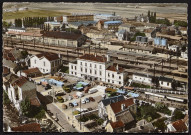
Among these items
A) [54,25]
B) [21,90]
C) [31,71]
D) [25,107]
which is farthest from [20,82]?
[54,25]

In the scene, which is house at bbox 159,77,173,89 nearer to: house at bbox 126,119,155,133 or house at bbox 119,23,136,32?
house at bbox 126,119,155,133

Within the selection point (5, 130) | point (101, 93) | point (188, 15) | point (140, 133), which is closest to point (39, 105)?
point (5, 130)

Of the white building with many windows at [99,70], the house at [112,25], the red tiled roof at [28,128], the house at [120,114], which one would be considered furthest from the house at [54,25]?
the red tiled roof at [28,128]

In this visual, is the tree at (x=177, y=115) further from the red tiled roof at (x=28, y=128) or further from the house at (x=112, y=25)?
the house at (x=112, y=25)

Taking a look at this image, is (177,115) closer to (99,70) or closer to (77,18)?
(99,70)

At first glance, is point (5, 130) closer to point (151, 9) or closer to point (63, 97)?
point (63, 97)

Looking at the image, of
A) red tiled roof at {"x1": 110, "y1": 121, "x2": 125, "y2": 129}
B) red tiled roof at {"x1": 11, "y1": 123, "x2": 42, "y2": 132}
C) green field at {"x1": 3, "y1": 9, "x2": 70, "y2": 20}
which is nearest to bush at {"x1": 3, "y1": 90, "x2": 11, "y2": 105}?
red tiled roof at {"x1": 11, "y1": 123, "x2": 42, "y2": 132}
